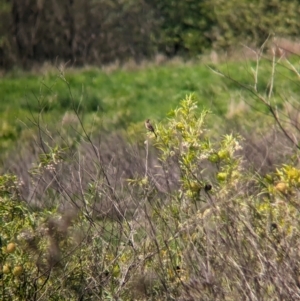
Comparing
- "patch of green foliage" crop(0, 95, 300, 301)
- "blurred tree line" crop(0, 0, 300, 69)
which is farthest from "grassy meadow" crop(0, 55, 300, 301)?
"blurred tree line" crop(0, 0, 300, 69)

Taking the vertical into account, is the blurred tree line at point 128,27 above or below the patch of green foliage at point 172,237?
below

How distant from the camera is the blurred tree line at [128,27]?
2009 centimetres

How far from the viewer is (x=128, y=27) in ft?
69.1

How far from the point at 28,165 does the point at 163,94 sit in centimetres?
563

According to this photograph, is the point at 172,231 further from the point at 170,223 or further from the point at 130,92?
the point at 130,92

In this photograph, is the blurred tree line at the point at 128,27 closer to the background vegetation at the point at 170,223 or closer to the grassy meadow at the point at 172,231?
the background vegetation at the point at 170,223

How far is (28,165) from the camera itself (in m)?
10.1

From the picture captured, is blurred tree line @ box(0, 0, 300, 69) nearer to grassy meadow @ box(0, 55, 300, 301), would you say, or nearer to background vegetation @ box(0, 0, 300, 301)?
background vegetation @ box(0, 0, 300, 301)

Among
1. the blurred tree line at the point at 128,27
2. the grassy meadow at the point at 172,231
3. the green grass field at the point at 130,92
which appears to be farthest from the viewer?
the blurred tree line at the point at 128,27

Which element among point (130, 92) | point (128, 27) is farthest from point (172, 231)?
point (128, 27)

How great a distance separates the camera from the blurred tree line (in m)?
20.1

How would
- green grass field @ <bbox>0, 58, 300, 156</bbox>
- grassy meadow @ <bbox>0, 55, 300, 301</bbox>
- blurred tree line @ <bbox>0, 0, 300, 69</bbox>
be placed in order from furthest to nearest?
blurred tree line @ <bbox>0, 0, 300, 69</bbox> → green grass field @ <bbox>0, 58, 300, 156</bbox> → grassy meadow @ <bbox>0, 55, 300, 301</bbox>

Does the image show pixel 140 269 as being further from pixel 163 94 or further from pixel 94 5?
pixel 94 5

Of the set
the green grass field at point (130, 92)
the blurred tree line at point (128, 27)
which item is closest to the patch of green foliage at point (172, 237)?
the green grass field at point (130, 92)
